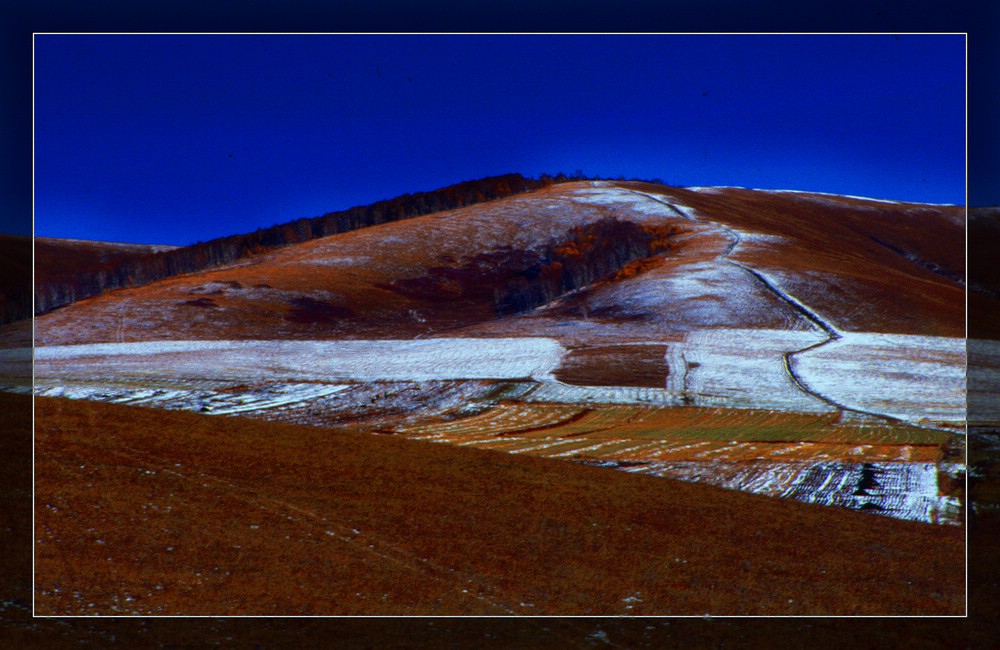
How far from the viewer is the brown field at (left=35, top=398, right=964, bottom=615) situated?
524 cm

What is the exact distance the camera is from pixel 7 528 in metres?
5.52

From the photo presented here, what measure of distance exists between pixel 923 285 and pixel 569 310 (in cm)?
629

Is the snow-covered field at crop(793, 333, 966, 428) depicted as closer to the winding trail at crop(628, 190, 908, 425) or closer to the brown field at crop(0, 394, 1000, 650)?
the winding trail at crop(628, 190, 908, 425)

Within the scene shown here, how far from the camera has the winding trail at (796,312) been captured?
10.4 meters

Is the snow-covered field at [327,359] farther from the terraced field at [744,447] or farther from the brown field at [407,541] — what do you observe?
the brown field at [407,541]

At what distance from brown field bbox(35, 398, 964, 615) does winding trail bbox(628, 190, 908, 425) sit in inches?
162

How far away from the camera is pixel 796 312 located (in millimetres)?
16438

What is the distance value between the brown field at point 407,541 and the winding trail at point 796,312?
411 centimetres

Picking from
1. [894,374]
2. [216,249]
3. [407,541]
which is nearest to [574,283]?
[894,374]

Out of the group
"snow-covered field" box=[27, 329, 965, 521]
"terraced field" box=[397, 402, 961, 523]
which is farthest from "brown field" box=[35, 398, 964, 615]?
"snow-covered field" box=[27, 329, 965, 521]

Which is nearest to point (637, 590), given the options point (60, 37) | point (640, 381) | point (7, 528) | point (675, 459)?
point (675, 459)

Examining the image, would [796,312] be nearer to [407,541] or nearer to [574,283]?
[574,283]

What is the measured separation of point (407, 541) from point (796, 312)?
41.5 ft
